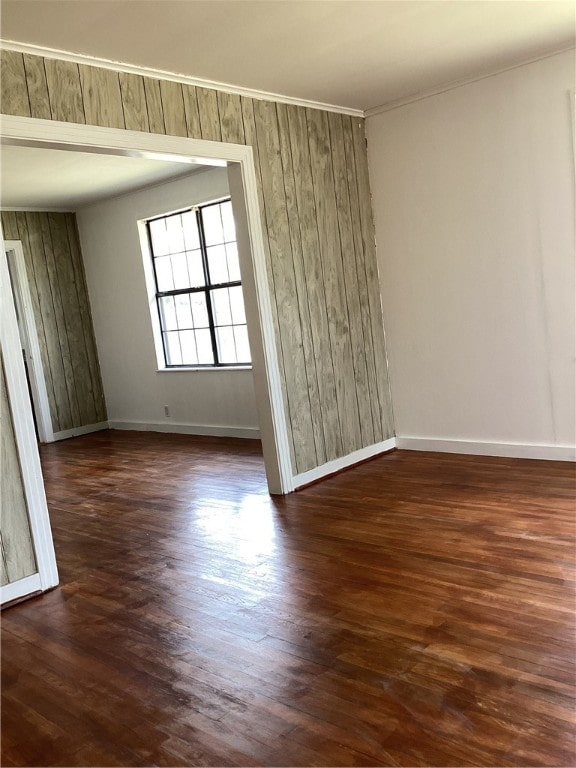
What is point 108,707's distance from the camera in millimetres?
2281

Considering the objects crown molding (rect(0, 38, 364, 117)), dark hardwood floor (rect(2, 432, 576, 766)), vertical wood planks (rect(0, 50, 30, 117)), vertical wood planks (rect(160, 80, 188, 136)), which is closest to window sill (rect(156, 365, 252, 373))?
dark hardwood floor (rect(2, 432, 576, 766))

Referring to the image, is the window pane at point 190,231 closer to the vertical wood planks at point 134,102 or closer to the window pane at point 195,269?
the window pane at point 195,269

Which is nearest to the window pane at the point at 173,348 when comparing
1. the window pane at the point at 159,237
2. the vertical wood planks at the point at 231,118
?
the window pane at the point at 159,237

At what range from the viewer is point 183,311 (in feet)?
23.9

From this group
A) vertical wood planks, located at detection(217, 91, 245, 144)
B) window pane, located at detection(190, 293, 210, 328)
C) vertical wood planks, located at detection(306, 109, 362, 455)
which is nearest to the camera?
vertical wood planks, located at detection(217, 91, 245, 144)

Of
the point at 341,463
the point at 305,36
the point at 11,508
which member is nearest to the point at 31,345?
the point at 341,463

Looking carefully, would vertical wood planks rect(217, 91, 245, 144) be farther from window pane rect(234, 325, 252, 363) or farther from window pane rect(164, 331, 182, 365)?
window pane rect(164, 331, 182, 365)

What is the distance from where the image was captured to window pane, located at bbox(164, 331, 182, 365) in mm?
7504

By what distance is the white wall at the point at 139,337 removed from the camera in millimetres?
6789

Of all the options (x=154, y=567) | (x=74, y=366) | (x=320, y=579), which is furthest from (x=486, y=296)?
(x=74, y=366)

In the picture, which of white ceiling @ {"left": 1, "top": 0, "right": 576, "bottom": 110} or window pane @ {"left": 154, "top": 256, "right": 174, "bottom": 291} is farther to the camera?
window pane @ {"left": 154, "top": 256, "right": 174, "bottom": 291}

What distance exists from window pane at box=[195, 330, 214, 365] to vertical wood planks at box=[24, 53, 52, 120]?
3838 mm

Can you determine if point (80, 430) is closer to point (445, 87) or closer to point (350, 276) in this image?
point (350, 276)

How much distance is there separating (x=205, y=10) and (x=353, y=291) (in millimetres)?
2508
